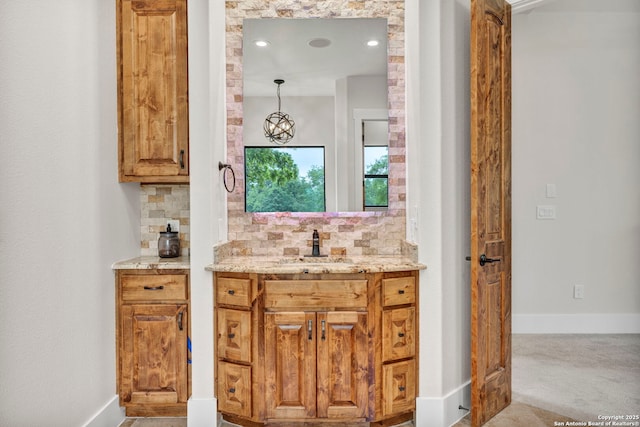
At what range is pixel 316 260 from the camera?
8.51 ft

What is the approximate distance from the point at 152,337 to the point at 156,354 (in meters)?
0.10

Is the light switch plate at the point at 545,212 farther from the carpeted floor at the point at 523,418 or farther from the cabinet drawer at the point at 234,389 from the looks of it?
the cabinet drawer at the point at 234,389

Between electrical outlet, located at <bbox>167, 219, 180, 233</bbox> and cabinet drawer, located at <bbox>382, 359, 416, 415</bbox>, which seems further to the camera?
electrical outlet, located at <bbox>167, 219, 180, 233</bbox>

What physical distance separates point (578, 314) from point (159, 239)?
3.80 meters

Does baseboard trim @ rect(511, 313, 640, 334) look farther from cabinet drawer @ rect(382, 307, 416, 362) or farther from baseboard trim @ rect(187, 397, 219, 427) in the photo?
baseboard trim @ rect(187, 397, 219, 427)

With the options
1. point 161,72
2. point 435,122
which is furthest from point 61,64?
point 435,122

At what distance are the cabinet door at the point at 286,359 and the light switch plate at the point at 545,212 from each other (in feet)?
8.91

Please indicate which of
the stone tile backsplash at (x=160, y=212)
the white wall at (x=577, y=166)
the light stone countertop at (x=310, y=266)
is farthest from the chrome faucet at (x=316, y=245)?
the white wall at (x=577, y=166)

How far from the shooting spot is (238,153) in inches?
112

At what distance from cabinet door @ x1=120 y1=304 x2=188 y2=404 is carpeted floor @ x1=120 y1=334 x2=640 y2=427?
0.58 feet

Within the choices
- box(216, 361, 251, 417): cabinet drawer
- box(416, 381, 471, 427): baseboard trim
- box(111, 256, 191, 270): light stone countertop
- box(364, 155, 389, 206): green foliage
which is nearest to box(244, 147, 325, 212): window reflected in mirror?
box(364, 155, 389, 206): green foliage

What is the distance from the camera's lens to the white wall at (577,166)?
12.8ft

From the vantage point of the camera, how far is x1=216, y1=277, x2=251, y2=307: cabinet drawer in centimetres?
228

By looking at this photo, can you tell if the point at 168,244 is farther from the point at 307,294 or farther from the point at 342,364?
the point at 342,364
